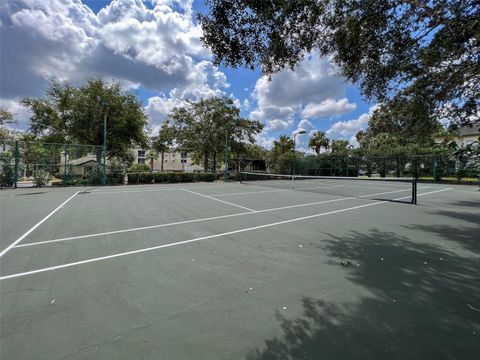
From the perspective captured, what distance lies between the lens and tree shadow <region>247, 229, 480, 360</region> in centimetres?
235

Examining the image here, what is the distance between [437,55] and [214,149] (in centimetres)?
2719

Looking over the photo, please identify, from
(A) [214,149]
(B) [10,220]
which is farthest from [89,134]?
(B) [10,220]

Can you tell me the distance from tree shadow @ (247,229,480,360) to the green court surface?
1 cm

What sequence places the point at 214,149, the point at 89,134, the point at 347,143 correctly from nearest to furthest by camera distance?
the point at 89,134 < the point at 214,149 < the point at 347,143

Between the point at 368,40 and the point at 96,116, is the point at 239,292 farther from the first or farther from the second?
the point at 96,116

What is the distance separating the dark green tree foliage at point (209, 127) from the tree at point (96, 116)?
16.7 feet

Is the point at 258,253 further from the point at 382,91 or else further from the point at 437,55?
the point at 437,55

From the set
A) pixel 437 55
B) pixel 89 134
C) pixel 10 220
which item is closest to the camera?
pixel 437 55

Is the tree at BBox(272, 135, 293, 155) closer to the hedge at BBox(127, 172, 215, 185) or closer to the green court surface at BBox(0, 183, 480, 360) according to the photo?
the hedge at BBox(127, 172, 215, 185)

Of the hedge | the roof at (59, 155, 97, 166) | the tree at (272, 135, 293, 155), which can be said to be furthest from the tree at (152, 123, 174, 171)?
the tree at (272, 135, 293, 155)

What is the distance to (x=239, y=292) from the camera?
11.4 ft

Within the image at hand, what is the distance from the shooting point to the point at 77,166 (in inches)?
824

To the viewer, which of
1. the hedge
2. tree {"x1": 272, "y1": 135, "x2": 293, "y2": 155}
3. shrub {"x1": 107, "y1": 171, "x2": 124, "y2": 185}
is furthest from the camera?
tree {"x1": 272, "y1": 135, "x2": 293, "y2": 155}

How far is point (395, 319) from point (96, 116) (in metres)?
28.5
